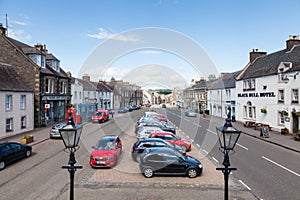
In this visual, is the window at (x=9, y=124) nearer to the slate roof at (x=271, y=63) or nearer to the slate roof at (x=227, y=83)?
the slate roof at (x=271, y=63)

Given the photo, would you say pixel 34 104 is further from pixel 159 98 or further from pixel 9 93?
pixel 159 98

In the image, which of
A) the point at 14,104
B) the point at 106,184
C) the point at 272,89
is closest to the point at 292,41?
the point at 272,89

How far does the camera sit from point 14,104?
924 inches

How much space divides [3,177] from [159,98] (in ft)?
402

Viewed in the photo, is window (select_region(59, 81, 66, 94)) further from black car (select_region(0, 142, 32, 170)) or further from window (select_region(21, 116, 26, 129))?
black car (select_region(0, 142, 32, 170))

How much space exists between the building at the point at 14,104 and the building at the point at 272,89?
28828 mm

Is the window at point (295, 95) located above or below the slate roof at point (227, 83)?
below

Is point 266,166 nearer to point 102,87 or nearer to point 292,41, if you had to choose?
point 292,41

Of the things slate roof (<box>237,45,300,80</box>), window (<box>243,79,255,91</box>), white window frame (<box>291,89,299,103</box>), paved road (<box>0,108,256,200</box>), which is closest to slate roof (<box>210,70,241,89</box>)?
slate roof (<box>237,45,300,80</box>)

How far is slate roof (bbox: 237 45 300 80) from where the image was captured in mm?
25641

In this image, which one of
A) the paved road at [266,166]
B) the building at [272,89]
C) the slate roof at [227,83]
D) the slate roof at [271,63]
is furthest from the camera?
the slate roof at [227,83]

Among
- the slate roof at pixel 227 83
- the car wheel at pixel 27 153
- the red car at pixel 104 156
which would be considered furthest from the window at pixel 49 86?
the slate roof at pixel 227 83

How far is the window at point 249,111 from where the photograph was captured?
31.5m

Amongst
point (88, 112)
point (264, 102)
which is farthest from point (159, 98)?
point (264, 102)
